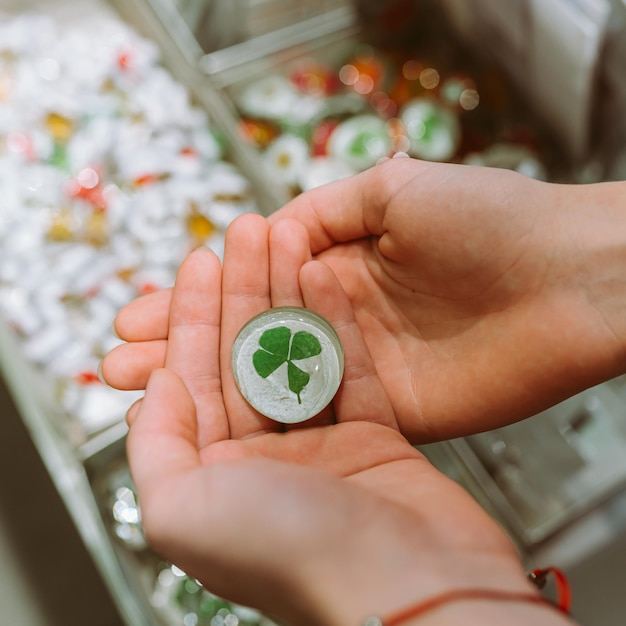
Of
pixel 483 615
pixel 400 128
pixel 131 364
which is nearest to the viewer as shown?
pixel 483 615

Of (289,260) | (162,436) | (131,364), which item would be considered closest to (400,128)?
(289,260)

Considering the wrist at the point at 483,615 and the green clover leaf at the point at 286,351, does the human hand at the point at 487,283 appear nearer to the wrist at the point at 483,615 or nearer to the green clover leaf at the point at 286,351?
the green clover leaf at the point at 286,351

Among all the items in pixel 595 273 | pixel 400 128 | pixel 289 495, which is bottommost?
pixel 400 128

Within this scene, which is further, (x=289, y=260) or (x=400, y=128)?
(x=400, y=128)

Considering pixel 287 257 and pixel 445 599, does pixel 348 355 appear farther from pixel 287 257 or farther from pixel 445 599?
pixel 445 599

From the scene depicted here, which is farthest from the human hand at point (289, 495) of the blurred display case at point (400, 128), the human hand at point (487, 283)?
the blurred display case at point (400, 128)

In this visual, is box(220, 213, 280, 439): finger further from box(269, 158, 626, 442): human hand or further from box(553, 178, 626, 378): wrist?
box(553, 178, 626, 378): wrist
